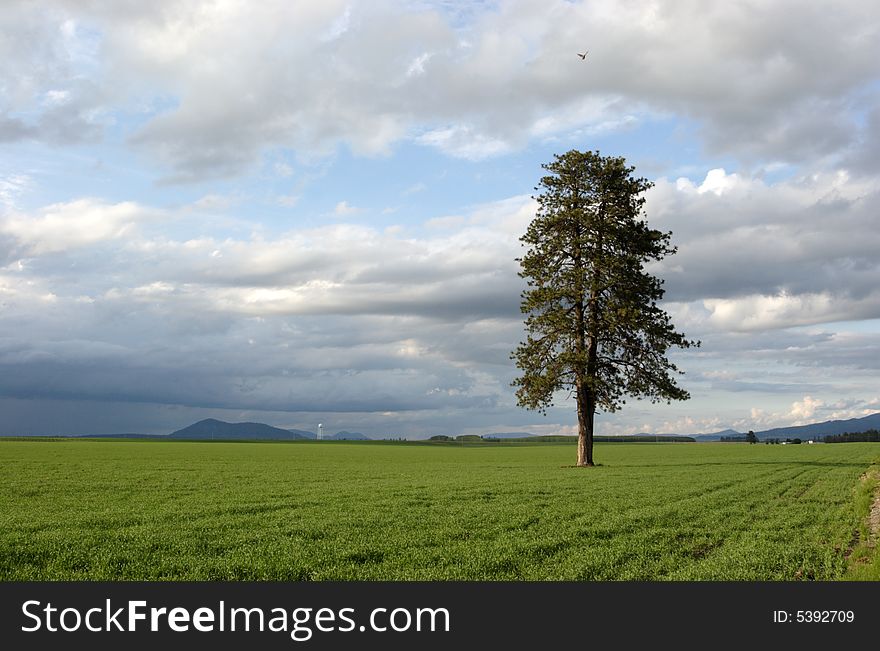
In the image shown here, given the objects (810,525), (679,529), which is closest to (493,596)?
(679,529)

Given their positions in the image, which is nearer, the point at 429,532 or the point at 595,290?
the point at 429,532

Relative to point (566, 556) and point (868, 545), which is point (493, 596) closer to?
point (566, 556)

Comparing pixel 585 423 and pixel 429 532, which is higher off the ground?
pixel 585 423

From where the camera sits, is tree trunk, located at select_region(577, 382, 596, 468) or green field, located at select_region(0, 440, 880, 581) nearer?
green field, located at select_region(0, 440, 880, 581)

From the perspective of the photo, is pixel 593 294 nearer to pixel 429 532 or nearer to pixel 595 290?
pixel 595 290

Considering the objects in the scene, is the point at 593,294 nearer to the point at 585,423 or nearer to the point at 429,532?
the point at 585,423

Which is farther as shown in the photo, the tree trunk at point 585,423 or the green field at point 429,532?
the tree trunk at point 585,423

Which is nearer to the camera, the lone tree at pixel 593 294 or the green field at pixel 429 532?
the green field at pixel 429 532

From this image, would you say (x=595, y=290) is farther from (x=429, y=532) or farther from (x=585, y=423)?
(x=429, y=532)

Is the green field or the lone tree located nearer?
the green field

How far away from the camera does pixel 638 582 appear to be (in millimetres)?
13398

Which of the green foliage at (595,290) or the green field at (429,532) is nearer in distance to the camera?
the green field at (429,532)

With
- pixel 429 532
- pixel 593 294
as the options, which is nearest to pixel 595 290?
pixel 593 294

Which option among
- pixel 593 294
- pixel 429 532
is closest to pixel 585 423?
pixel 593 294
